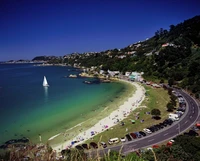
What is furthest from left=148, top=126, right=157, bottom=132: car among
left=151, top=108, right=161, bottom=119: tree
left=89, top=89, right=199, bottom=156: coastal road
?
left=151, top=108, right=161, bottom=119: tree

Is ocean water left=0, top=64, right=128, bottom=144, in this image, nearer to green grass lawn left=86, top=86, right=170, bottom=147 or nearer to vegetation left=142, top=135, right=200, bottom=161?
green grass lawn left=86, top=86, right=170, bottom=147

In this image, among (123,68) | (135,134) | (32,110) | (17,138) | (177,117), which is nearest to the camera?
(135,134)

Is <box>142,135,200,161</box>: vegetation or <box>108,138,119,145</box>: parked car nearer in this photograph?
<box>142,135,200,161</box>: vegetation

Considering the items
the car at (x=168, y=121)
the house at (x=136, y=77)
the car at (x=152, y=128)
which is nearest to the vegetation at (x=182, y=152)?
the car at (x=152, y=128)

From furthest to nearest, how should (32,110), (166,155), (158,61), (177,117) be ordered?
(158,61) < (32,110) < (177,117) < (166,155)

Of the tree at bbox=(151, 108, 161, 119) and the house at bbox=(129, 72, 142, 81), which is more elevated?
the house at bbox=(129, 72, 142, 81)

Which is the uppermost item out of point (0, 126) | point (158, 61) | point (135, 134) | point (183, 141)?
point (158, 61)

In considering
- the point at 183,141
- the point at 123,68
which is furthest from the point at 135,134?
the point at 123,68

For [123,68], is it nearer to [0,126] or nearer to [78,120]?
[78,120]

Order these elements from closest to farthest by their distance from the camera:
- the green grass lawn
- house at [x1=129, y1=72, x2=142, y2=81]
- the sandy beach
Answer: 1. the sandy beach
2. the green grass lawn
3. house at [x1=129, y1=72, x2=142, y2=81]

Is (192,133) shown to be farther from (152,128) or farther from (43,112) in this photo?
(43,112)

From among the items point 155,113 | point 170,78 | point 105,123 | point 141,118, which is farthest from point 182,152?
point 170,78
